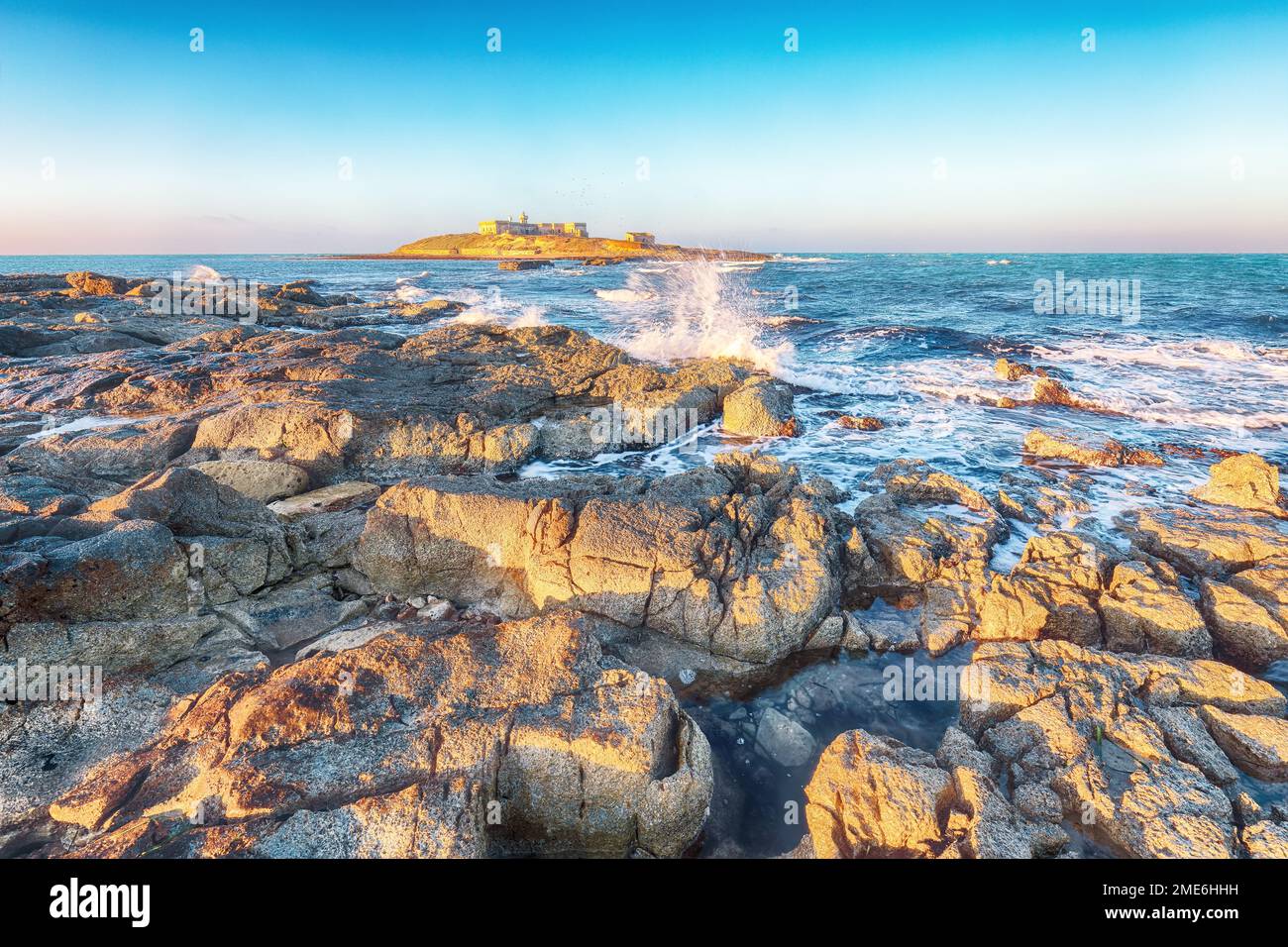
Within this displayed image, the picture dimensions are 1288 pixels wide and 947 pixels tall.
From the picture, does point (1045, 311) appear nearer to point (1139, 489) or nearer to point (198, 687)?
point (1139, 489)

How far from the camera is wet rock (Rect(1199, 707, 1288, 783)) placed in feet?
14.0

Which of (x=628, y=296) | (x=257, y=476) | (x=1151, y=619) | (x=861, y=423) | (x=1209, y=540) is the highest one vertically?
(x=628, y=296)

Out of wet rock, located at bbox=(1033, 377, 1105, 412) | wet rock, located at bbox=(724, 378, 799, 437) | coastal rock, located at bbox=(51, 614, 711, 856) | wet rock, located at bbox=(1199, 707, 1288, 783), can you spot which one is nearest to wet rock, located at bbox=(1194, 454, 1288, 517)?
wet rock, located at bbox=(1199, 707, 1288, 783)

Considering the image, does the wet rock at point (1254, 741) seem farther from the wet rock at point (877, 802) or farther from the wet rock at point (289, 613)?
the wet rock at point (289, 613)

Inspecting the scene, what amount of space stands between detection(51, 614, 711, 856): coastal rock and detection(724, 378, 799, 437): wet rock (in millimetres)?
9086

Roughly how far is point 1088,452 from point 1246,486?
2422mm

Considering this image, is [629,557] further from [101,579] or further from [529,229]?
[529,229]

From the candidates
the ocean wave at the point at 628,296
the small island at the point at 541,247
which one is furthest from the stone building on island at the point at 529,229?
the ocean wave at the point at 628,296

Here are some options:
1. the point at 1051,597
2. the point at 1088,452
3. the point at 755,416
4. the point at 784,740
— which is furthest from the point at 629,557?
the point at 1088,452

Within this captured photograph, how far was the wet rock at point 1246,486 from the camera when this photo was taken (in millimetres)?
8414

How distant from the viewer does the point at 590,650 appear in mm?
4699

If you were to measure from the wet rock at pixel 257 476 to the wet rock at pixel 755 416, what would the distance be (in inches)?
337

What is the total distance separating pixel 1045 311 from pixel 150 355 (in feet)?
139
